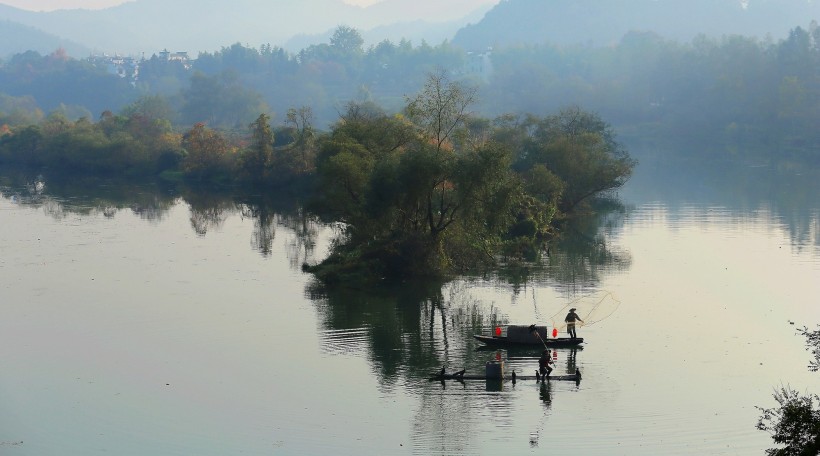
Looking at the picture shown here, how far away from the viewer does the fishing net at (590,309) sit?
35.8 meters

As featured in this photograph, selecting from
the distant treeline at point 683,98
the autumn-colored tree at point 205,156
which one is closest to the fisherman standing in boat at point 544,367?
the autumn-colored tree at point 205,156

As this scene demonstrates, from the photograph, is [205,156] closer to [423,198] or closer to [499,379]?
[423,198]

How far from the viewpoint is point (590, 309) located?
3728 centimetres

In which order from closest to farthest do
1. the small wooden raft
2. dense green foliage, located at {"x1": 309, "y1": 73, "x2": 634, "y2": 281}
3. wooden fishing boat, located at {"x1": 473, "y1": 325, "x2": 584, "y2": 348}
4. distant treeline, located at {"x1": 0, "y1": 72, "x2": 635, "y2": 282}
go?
1. the small wooden raft
2. wooden fishing boat, located at {"x1": 473, "y1": 325, "x2": 584, "y2": 348}
3. dense green foliage, located at {"x1": 309, "y1": 73, "x2": 634, "y2": 281}
4. distant treeline, located at {"x1": 0, "y1": 72, "x2": 635, "y2": 282}

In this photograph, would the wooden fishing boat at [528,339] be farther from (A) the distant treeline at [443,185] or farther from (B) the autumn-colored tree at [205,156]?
(B) the autumn-colored tree at [205,156]

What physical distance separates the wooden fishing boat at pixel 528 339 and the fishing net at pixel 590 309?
1933 mm

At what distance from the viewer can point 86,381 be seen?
3022 cm

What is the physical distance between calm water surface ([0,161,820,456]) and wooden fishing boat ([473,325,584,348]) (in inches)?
18.9

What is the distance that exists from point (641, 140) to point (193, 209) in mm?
89290

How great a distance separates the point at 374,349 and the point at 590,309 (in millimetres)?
8825

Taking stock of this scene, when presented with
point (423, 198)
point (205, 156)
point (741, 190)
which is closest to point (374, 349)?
point (423, 198)

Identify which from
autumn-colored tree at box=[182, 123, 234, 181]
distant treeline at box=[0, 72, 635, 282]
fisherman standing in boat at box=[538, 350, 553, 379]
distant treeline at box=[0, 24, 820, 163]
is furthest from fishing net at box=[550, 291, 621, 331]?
distant treeline at box=[0, 24, 820, 163]

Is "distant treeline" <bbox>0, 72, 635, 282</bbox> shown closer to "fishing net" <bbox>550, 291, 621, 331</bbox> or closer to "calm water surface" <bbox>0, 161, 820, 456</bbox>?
"calm water surface" <bbox>0, 161, 820, 456</bbox>

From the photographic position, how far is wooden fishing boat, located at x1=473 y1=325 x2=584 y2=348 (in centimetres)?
3253
